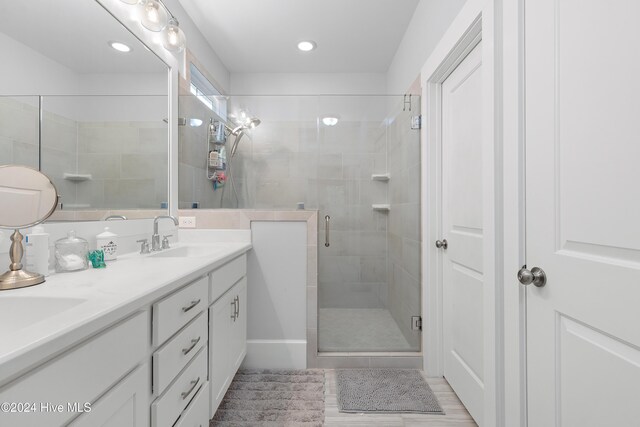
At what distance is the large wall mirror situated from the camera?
1.06 meters

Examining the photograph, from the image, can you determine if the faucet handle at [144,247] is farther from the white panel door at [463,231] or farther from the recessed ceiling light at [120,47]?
the white panel door at [463,231]

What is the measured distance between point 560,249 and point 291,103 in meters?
2.01

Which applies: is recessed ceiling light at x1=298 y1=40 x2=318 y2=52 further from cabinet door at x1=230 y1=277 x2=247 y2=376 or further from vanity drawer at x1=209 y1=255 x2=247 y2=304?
cabinet door at x1=230 y1=277 x2=247 y2=376

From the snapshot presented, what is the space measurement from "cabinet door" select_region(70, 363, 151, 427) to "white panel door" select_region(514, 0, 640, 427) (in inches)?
47.8

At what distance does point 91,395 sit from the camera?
660 millimetres

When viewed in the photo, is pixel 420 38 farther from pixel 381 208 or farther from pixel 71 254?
pixel 71 254

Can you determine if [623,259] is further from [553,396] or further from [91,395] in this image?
[91,395]

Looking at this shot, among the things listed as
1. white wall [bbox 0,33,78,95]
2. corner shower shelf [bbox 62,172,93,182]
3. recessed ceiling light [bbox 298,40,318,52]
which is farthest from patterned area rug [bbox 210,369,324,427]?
recessed ceiling light [bbox 298,40,318,52]

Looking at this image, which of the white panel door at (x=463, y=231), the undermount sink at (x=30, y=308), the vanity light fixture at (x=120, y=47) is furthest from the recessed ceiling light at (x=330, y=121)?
the undermount sink at (x=30, y=308)

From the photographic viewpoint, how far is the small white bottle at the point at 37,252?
1.05 meters

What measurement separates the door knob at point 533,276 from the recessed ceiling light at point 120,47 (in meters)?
2.08

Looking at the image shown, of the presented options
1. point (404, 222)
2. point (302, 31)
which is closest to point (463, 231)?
point (404, 222)

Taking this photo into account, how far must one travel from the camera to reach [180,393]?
1.07m

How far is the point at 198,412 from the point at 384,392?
41.4 inches
